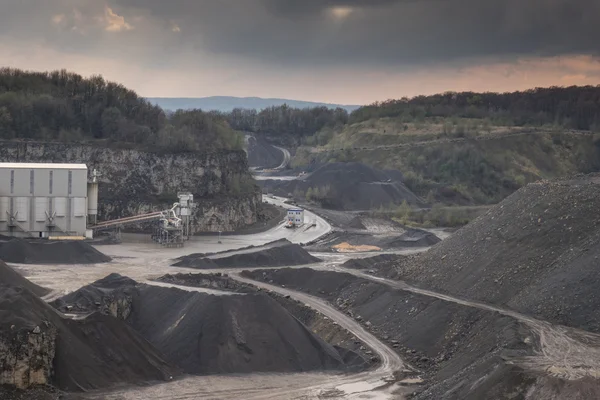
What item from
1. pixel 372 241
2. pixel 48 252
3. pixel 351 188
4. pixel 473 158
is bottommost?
pixel 48 252

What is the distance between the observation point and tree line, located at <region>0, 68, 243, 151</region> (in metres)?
109

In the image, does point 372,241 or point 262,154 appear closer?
point 372,241

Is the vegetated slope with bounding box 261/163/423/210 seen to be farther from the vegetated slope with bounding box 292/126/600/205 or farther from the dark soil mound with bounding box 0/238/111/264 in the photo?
the dark soil mound with bounding box 0/238/111/264

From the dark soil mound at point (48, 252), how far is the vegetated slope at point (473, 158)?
6623 centimetres

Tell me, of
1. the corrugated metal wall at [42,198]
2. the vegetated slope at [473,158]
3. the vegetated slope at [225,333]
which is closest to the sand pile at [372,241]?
the corrugated metal wall at [42,198]

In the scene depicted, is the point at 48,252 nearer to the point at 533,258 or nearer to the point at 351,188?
the point at 533,258

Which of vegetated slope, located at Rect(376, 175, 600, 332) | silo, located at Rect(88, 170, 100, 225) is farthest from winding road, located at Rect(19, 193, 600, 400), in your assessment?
silo, located at Rect(88, 170, 100, 225)

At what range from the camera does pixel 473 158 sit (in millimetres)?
152625

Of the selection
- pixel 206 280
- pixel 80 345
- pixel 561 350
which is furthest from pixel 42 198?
pixel 561 350

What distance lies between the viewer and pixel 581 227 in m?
57.4

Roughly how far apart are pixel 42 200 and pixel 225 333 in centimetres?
3991

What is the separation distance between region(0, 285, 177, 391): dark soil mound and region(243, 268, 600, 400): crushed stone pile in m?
13.5

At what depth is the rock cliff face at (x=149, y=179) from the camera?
101m

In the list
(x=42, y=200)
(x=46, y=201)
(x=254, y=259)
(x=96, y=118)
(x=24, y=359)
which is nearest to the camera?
(x=24, y=359)
